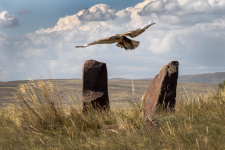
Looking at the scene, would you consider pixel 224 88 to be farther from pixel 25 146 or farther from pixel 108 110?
pixel 25 146

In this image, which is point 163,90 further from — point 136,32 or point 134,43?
point 136,32

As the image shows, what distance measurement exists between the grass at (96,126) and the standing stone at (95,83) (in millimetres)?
321

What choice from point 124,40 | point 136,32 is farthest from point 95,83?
point 136,32

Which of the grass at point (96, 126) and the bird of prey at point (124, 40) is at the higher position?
the bird of prey at point (124, 40)

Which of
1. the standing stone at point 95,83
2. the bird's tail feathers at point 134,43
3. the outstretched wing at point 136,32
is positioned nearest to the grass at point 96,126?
the standing stone at point 95,83

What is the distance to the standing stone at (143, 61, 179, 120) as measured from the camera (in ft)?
18.1

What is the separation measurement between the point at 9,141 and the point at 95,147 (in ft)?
5.01

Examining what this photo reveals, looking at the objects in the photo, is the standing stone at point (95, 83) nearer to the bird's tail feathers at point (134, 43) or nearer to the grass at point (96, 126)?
the grass at point (96, 126)

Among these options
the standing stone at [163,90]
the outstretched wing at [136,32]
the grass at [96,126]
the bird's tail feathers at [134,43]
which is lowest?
the grass at [96,126]

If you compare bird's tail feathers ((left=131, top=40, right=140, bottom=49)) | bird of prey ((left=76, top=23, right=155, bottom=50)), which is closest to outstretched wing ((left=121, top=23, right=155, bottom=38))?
bird of prey ((left=76, top=23, right=155, bottom=50))

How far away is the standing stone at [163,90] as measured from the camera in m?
5.52

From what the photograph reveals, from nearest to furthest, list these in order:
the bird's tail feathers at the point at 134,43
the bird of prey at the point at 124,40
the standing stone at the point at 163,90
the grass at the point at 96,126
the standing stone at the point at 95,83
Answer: the grass at the point at 96,126 → the bird of prey at the point at 124,40 → the bird's tail feathers at the point at 134,43 → the standing stone at the point at 163,90 → the standing stone at the point at 95,83

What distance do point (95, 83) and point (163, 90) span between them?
150 cm

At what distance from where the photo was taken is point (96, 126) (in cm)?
532
